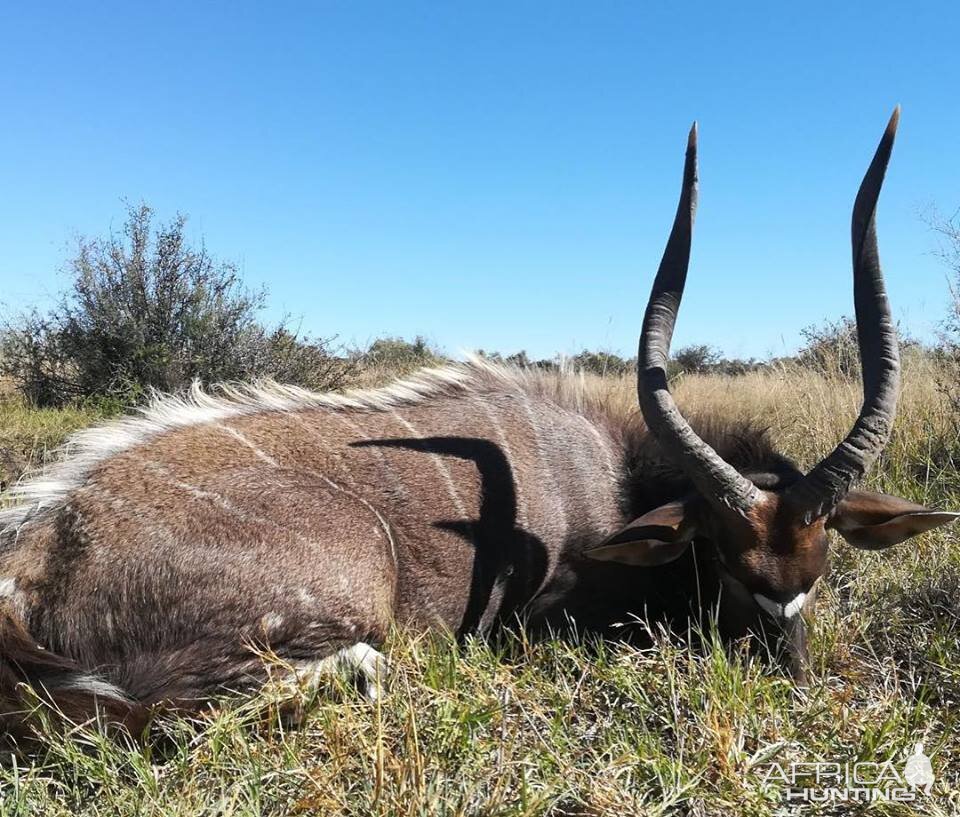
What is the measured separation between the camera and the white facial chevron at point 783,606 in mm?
2609

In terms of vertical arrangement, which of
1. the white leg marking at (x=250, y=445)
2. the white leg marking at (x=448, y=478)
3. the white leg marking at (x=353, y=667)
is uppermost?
the white leg marking at (x=250, y=445)

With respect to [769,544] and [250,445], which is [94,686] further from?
[769,544]

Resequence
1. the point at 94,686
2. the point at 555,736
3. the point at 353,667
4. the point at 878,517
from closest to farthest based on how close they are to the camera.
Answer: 1. the point at 555,736
2. the point at 94,686
3. the point at 353,667
4. the point at 878,517

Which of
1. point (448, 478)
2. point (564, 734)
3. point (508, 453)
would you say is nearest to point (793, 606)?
point (564, 734)

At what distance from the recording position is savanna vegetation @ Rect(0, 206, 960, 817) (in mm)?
1886

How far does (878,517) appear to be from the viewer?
2812 millimetres

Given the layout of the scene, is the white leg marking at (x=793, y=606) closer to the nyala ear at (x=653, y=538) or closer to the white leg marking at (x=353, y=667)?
the nyala ear at (x=653, y=538)

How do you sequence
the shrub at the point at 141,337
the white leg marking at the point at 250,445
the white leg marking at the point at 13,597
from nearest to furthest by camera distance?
the white leg marking at the point at 13,597 < the white leg marking at the point at 250,445 < the shrub at the point at 141,337

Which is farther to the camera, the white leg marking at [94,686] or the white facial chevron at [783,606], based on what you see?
the white facial chevron at [783,606]

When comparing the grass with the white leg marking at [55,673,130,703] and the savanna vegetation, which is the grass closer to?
the savanna vegetation

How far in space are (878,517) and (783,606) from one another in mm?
541

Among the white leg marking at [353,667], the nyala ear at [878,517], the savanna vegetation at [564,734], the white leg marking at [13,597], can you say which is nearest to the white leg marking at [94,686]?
the savanna vegetation at [564,734]

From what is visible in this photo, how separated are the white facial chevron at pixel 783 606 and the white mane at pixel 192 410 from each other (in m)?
1.51

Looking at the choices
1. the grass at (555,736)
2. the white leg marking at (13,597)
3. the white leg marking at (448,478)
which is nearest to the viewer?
the grass at (555,736)
